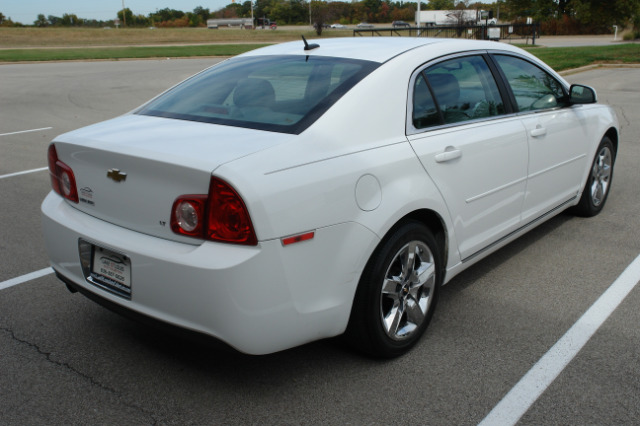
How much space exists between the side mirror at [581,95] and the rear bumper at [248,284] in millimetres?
2711

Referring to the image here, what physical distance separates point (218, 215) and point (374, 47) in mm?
1683

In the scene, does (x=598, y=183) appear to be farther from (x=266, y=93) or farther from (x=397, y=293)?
(x=266, y=93)

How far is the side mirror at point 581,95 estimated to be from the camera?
488 cm

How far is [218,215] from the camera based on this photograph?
105 inches

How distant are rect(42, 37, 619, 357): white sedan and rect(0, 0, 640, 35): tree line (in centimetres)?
4993

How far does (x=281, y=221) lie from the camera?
8.72 ft

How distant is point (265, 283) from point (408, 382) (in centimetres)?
99

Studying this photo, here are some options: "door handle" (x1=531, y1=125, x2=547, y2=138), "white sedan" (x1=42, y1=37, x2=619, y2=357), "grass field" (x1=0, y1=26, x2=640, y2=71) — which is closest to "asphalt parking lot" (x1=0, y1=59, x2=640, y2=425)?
"white sedan" (x1=42, y1=37, x2=619, y2=357)

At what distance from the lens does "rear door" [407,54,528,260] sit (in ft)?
11.5

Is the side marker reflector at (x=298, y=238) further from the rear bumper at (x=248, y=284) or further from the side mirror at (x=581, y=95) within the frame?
the side mirror at (x=581, y=95)

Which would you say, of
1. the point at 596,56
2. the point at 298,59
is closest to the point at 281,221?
the point at 298,59

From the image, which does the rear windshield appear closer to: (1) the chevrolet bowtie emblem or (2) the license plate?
(1) the chevrolet bowtie emblem

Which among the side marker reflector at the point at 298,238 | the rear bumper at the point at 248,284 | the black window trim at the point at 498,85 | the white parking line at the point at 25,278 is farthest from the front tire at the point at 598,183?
the white parking line at the point at 25,278

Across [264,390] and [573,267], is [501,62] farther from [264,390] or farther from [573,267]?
[264,390]
